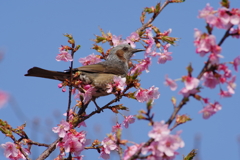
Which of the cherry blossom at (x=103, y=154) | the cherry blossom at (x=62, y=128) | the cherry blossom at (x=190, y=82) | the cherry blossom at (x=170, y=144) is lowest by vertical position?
the cherry blossom at (x=170, y=144)

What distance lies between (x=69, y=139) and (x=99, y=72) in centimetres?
202

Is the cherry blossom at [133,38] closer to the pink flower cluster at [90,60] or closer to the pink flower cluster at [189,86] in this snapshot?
the pink flower cluster at [90,60]

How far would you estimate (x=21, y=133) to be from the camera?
4.30 meters

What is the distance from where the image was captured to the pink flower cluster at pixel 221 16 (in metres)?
2.64

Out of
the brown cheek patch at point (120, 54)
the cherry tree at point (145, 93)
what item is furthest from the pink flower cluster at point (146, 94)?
the brown cheek patch at point (120, 54)

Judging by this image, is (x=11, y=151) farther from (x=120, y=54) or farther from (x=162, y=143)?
(x=120, y=54)

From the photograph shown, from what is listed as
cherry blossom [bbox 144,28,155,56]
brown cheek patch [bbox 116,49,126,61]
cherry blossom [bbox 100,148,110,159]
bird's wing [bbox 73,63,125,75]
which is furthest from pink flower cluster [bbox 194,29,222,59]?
brown cheek patch [bbox 116,49,126,61]

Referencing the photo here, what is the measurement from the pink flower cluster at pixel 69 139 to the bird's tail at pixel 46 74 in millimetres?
1098

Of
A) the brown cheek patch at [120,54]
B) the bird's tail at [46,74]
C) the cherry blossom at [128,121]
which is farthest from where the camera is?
the brown cheek patch at [120,54]

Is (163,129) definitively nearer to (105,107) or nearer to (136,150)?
(136,150)

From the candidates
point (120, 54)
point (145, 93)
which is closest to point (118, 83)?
point (145, 93)

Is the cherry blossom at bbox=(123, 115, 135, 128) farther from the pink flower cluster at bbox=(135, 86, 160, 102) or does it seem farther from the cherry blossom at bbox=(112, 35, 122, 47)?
the cherry blossom at bbox=(112, 35, 122, 47)

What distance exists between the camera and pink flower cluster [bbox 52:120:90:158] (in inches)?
161

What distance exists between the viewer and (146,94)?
14.5 ft
